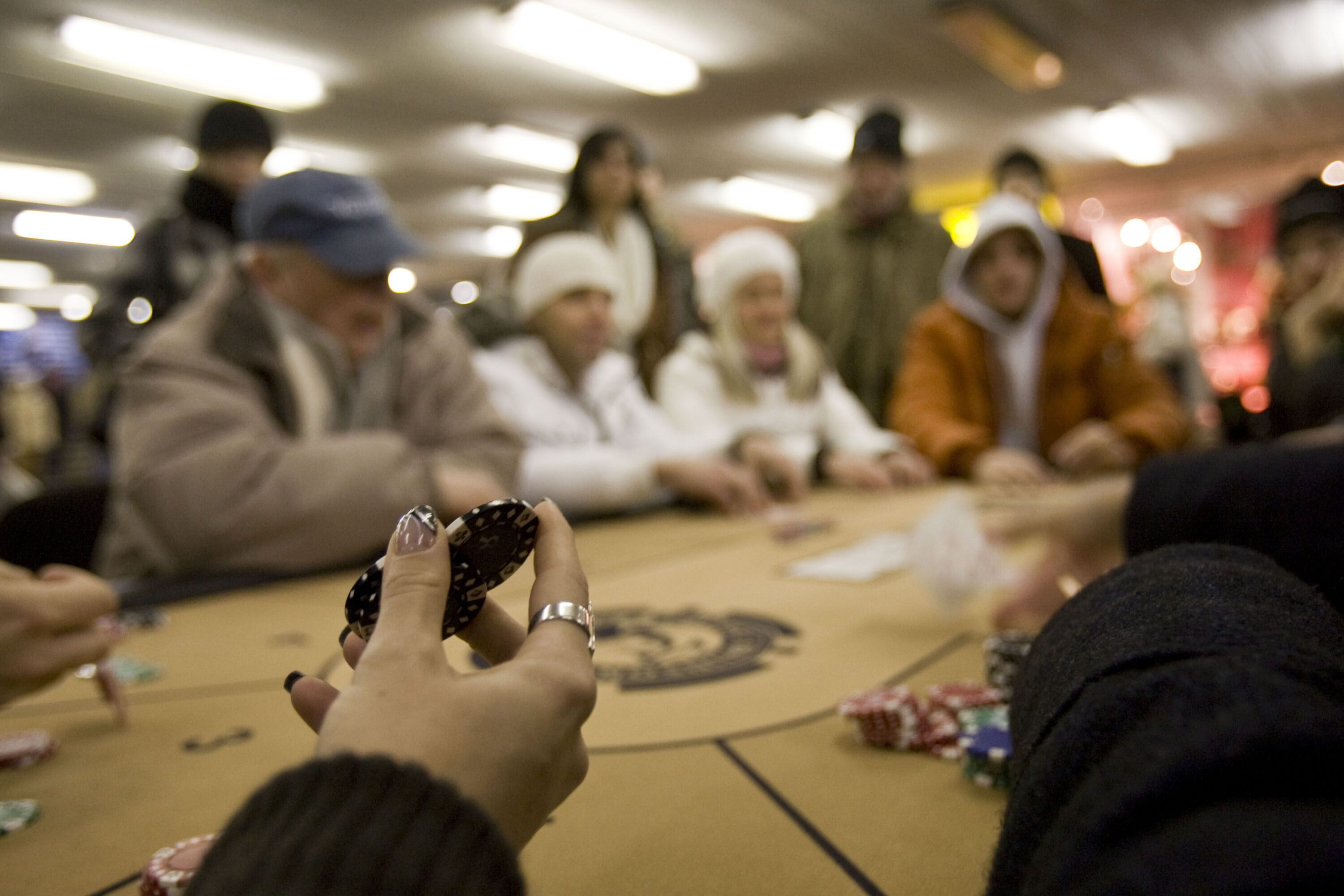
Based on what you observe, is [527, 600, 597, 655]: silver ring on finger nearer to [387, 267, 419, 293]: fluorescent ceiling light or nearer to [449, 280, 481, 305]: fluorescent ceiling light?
[387, 267, 419, 293]: fluorescent ceiling light

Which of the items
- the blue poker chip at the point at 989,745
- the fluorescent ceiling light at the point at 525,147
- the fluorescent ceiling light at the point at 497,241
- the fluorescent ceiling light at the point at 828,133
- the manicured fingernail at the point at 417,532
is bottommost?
the blue poker chip at the point at 989,745

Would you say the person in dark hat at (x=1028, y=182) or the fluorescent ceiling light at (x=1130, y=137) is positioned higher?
the fluorescent ceiling light at (x=1130, y=137)

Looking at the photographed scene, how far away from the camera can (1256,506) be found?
775 mm

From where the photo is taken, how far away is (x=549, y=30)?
4613mm

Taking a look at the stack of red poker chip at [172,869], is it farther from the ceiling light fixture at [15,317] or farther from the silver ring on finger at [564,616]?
the ceiling light fixture at [15,317]

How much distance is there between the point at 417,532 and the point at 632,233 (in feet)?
9.73

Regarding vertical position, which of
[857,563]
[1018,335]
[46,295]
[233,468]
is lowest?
[857,563]

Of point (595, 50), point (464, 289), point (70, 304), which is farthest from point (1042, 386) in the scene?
point (464, 289)

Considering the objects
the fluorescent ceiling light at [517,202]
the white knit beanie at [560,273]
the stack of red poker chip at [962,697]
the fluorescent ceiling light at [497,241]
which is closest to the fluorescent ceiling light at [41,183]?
the white knit beanie at [560,273]

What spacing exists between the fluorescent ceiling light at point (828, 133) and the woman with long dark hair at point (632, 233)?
438 cm

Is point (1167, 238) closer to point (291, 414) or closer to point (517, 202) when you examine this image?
point (517, 202)

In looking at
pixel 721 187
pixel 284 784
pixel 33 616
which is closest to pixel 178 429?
pixel 33 616

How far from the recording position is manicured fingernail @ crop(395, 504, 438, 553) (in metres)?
0.38

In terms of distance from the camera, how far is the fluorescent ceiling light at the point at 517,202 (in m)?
8.93
